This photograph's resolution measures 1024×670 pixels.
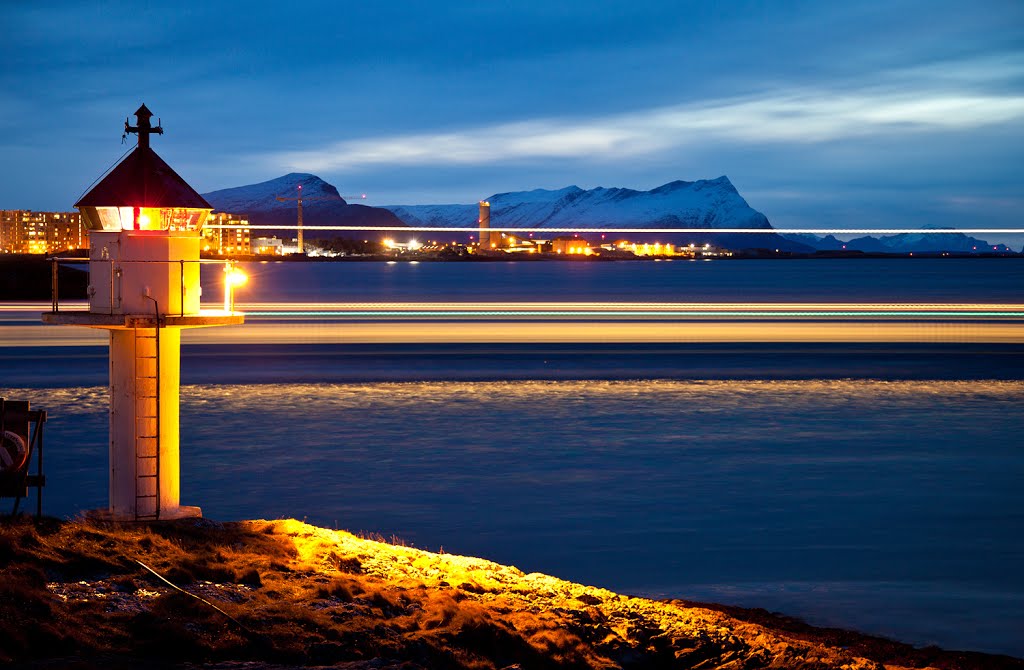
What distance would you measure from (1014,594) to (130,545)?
8498mm

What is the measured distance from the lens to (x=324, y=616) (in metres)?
7.46

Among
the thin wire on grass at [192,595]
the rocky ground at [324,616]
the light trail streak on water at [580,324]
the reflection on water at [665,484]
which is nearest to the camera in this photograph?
the rocky ground at [324,616]

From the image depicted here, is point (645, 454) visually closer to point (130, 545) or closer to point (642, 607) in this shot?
point (642, 607)

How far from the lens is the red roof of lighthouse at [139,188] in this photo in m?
9.93

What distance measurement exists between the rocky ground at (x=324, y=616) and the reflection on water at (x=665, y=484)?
1549mm

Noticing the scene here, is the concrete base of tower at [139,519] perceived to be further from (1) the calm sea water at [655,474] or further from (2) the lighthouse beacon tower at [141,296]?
(1) the calm sea water at [655,474]

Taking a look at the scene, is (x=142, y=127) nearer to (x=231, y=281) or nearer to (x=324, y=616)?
(x=231, y=281)

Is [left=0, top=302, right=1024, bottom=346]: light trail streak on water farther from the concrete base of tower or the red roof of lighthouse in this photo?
the red roof of lighthouse

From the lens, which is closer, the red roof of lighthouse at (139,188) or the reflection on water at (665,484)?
the red roof of lighthouse at (139,188)

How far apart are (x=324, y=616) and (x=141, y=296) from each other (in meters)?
3.84

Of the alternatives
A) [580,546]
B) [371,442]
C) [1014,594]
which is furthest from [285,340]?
[1014,594]

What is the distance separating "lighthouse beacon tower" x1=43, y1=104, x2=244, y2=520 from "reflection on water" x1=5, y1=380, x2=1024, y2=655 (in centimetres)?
401

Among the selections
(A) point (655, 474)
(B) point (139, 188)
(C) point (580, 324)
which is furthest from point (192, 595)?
(C) point (580, 324)

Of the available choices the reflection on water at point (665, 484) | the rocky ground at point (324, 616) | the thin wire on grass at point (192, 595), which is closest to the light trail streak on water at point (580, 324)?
the reflection on water at point (665, 484)
